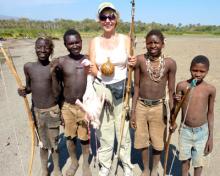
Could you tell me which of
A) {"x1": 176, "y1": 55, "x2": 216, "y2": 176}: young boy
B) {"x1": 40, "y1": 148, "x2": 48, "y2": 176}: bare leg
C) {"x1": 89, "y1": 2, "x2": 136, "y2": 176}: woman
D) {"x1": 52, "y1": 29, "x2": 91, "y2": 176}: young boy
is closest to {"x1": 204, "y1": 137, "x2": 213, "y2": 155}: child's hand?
{"x1": 176, "y1": 55, "x2": 216, "y2": 176}: young boy

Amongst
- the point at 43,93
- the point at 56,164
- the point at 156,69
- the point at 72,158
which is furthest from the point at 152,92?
the point at 56,164

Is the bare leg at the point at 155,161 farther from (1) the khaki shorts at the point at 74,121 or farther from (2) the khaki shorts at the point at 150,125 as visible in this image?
(1) the khaki shorts at the point at 74,121

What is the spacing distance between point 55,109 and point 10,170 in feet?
4.83

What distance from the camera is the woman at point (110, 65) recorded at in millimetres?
3701

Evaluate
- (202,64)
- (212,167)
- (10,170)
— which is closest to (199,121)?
(202,64)

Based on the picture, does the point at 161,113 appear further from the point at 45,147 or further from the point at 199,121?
the point at 45,147

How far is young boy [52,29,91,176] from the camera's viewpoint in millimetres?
3959

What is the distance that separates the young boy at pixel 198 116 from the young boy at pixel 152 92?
0.29 meters

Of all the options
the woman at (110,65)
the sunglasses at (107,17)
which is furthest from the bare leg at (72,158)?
the sunglasses at (107,17)

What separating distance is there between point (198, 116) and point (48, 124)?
2090 millimetres

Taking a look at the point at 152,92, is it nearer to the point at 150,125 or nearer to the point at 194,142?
the point at 150,125

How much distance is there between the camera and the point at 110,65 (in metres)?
3.64

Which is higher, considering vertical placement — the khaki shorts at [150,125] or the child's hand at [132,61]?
the child's hand at [132,61]

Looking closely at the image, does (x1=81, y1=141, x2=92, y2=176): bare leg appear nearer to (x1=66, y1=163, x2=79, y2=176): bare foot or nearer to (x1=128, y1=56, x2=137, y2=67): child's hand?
(x1=66, y1=163, x2=79, y2=176): bare foot
